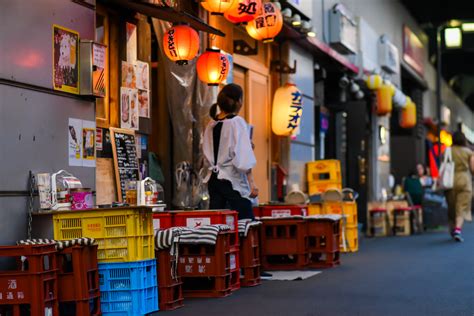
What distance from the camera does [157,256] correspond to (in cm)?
861

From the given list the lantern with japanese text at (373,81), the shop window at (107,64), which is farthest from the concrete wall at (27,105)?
the lantern with japanese text at (373,81)

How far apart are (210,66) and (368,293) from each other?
4591mm

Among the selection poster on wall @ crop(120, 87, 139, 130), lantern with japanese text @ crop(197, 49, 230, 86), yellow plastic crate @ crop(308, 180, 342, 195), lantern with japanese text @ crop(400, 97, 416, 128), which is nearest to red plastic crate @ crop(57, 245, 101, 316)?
poster on wall @ crop(120, 87, 139, 130)

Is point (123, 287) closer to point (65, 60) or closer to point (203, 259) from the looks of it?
point (203, 259)

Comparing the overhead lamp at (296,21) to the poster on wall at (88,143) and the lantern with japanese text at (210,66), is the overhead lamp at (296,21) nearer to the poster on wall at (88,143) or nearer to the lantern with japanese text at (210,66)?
the lantern with japanese text at (210,66)

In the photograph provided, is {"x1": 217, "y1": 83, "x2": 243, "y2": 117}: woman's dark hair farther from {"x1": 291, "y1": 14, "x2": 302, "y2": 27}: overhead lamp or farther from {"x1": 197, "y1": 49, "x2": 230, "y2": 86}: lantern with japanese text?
{"x1": 291, "y1": 14, "x2": 302, "y2": 27}: overhead lamp

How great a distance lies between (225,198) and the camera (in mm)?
10781

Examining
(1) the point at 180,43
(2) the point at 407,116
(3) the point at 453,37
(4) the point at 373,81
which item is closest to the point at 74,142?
(1) the point at 180,43

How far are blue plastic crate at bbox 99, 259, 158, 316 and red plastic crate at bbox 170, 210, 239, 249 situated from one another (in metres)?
1.95

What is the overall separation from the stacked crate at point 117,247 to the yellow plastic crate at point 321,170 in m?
11.2

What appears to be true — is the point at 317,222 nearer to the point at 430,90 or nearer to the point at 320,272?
the point at 320,272

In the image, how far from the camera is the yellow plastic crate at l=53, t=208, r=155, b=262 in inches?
311

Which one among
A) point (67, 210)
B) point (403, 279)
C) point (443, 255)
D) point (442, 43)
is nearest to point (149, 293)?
point (67, 210)

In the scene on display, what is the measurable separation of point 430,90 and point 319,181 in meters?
22.8
